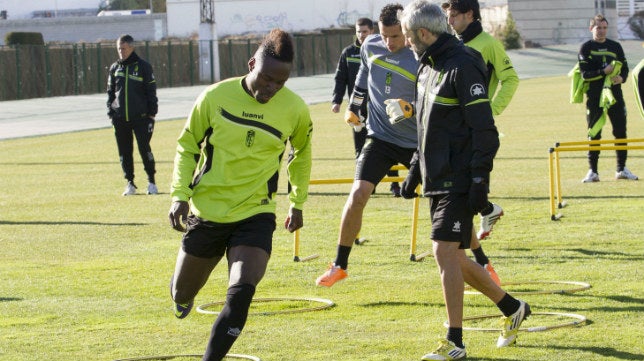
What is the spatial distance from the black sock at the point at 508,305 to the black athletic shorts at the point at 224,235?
1689 mm

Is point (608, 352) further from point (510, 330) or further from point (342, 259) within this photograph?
point (342, 259)

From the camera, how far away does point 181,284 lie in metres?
7.34

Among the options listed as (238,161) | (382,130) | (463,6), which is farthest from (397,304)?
(238,161)

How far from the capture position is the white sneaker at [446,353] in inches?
287

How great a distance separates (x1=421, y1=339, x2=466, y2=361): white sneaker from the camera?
7.30 m

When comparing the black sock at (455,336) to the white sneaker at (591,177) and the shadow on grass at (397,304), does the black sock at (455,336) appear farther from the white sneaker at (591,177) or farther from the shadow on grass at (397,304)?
the white sneaker at (591,177)

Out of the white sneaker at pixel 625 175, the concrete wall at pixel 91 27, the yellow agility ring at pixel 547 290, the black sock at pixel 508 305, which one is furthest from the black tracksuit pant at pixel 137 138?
the concrete wall at pixel 91 27

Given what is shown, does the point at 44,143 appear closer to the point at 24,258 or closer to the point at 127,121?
the point at 127,121

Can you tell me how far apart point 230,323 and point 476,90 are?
2.08 meters

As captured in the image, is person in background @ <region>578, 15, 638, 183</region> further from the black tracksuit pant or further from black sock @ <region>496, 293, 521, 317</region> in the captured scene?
black sock @ <region>496, 293, 521, 317</region>

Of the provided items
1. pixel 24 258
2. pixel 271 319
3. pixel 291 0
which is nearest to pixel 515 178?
pixel 24 258

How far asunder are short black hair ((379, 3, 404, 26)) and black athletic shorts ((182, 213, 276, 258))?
312cm

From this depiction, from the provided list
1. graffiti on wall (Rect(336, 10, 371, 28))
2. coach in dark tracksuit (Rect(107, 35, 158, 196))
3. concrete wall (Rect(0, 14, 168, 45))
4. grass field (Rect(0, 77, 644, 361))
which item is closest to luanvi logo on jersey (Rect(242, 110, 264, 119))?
grass field (Rect(0, 77, 644, 361))

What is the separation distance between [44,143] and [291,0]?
204ft
